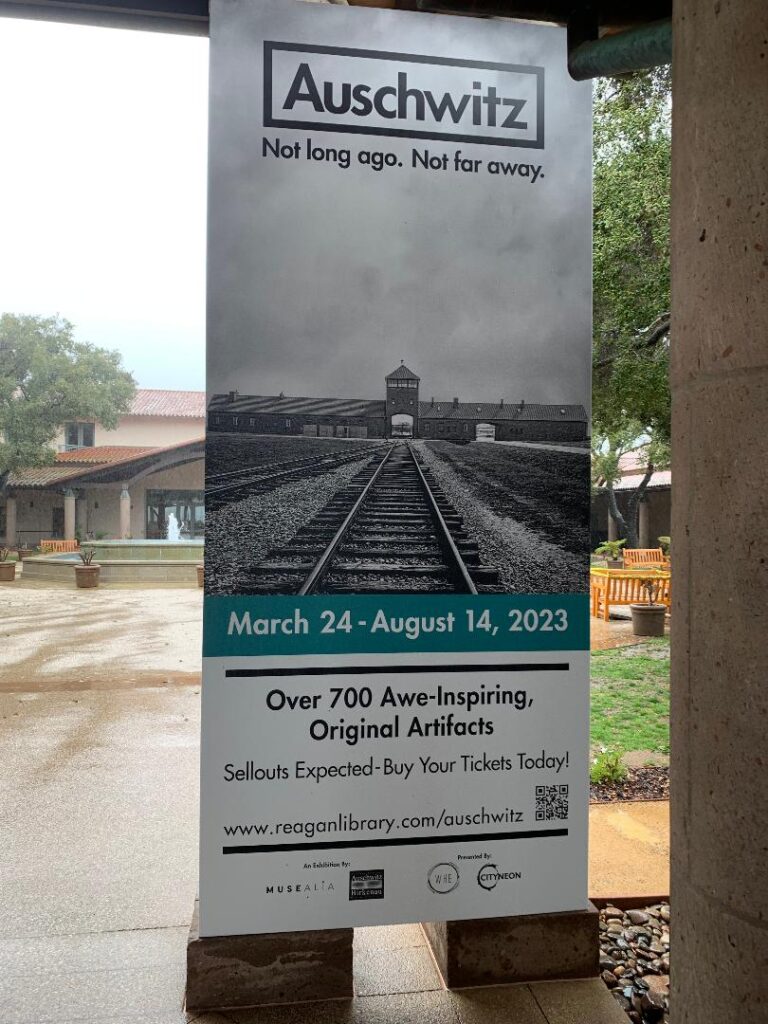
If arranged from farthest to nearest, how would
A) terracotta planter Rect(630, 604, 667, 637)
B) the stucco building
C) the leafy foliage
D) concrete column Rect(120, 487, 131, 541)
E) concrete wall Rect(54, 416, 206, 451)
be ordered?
1. concrete wall Rect(54, 416, 206, 451)
2. concrete column Rect(120, 487, 131, 541)
3. the stucco building
4. the leafy foliage
5. terracotta planter Rect(630, 604, 667, 637)

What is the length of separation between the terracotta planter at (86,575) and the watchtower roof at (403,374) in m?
17.2

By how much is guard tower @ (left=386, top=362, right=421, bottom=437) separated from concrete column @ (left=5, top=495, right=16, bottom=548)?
97.5ft

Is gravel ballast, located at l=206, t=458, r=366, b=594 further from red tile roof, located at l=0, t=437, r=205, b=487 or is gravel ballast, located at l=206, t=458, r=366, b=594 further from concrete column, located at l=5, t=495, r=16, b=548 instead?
concrete column, located at l=5, t=495, r=16, b=548

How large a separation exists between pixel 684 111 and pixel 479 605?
5.07 ft

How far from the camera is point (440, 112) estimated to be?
8.57 feet

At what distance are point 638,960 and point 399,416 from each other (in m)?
2.28

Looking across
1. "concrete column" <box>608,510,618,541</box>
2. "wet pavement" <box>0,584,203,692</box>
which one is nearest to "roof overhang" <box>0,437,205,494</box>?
"wet pavement" <box>0,584,203,692</box>

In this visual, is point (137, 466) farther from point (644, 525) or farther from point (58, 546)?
point (644, 525)

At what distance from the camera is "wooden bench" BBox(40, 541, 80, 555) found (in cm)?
2536

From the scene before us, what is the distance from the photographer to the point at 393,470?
8.59 ft

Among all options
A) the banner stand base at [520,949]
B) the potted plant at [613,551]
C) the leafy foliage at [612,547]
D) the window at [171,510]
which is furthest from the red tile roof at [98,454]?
the banner stand base at [520,949]

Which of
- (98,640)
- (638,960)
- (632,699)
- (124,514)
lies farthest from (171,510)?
(638,960)

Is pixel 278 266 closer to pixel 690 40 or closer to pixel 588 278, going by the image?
pixel 588 278

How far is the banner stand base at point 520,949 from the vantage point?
268 centimetres
